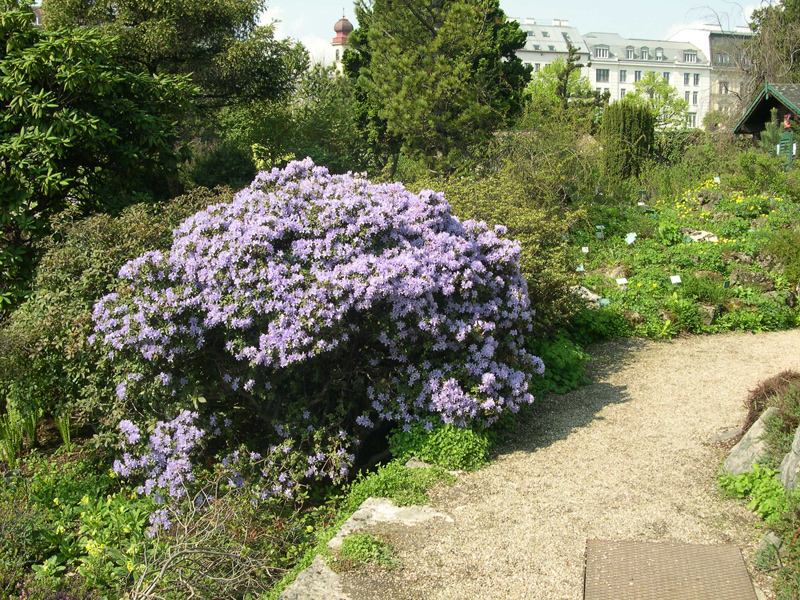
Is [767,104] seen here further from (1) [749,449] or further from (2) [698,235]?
(1) [749,449]

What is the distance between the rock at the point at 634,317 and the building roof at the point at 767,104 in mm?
9731

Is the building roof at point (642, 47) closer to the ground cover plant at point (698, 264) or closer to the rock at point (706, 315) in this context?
the ground cover plant at point (698, 264)

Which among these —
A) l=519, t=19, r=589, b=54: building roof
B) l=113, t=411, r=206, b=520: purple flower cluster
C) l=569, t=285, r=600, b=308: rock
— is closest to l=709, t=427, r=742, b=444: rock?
l=569, t=285, r=600, b=308: rock

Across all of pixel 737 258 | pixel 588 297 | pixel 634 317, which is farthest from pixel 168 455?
pixel 737 258

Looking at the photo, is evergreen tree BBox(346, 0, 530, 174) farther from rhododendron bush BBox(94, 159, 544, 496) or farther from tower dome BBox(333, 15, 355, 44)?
tower dome BBox(333, 15, 355, 44)

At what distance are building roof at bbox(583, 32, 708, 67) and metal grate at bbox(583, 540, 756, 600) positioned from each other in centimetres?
8988

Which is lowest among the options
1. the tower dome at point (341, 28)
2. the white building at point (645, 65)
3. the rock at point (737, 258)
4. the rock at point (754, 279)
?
the rock at point (754, 279)

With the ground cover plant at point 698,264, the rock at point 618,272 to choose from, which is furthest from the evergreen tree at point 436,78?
the rock at point 618,272

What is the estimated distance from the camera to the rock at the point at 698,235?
33.2ft

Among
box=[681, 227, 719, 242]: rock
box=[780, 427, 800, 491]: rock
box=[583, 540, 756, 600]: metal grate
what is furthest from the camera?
box=[681, 227, 719, 242]: rock

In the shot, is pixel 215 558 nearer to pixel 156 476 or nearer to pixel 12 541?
pixel 156 476

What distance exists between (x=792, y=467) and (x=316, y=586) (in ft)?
8.83

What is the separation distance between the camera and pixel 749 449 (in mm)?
4328

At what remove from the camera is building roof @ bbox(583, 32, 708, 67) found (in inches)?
3332
